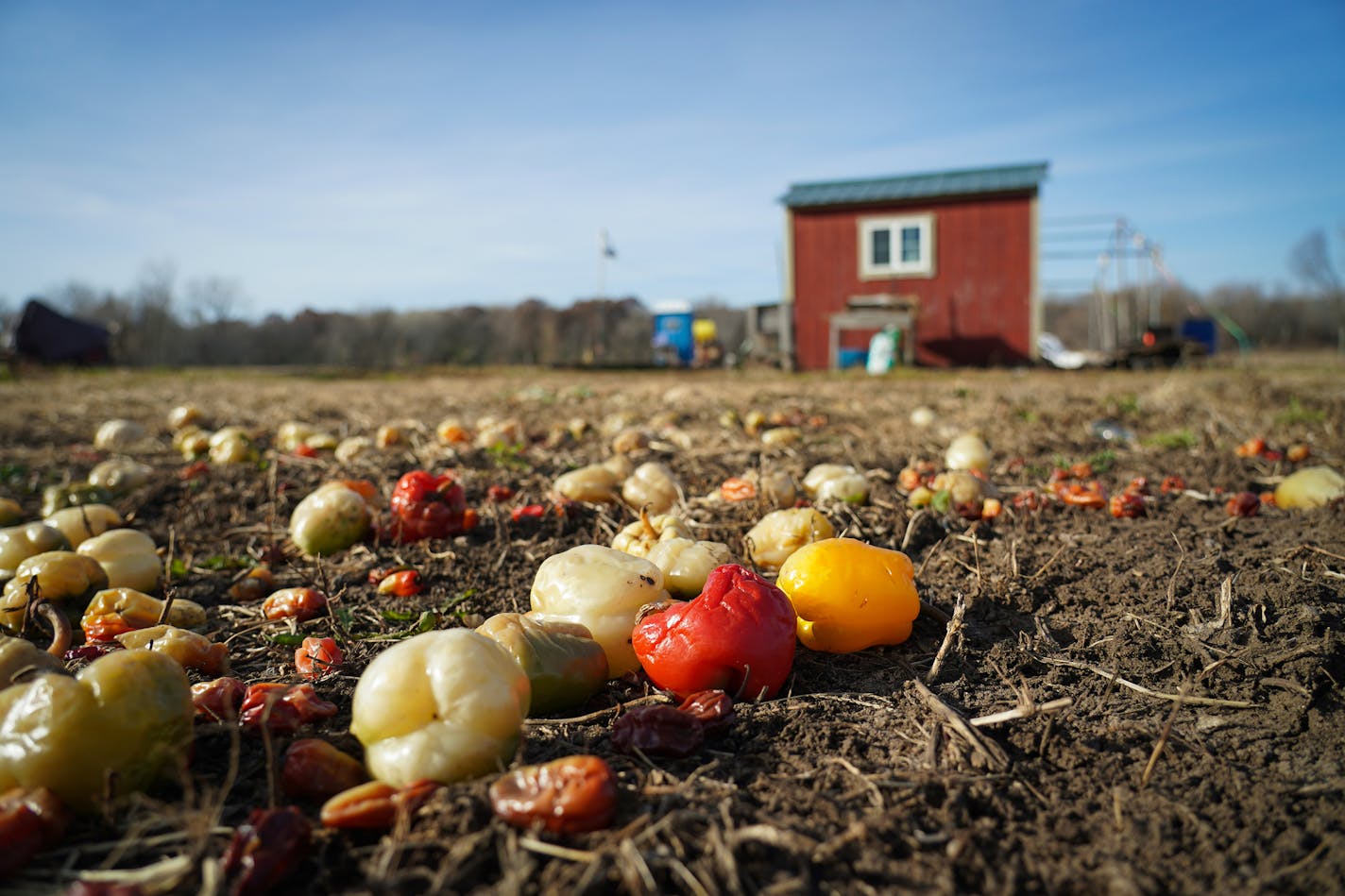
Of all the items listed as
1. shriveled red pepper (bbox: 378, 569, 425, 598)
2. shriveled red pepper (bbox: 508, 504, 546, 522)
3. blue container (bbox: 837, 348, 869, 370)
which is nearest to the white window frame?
blue container (bbox: 837, 348, 869, 370)

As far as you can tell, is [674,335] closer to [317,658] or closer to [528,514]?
[528,514]

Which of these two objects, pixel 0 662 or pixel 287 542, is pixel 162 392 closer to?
pixel 287 542

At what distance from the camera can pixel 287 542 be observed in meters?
3.92

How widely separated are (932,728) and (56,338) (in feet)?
105

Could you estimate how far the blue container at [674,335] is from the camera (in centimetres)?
2780

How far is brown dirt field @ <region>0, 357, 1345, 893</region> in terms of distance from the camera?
59.7 inches

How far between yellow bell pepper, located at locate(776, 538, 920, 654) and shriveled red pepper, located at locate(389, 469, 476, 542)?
1.78 metres

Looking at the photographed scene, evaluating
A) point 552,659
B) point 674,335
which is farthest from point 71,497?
point 674,335

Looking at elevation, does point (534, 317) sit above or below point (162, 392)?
above

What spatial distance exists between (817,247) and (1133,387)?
36.0ft

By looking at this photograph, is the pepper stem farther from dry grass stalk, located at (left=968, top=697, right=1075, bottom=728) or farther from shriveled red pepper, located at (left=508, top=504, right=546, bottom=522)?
dry grass stalk, located at (left=968, top=697, right=1075, bottom=728)

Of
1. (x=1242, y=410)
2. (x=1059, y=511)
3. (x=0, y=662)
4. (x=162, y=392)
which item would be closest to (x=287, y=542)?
(x=0, y=662)

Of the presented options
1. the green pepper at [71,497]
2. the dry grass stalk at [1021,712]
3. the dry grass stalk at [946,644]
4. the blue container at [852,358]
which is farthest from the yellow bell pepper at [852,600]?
the blue container at [852,358]

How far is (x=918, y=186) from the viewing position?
20.0 m
